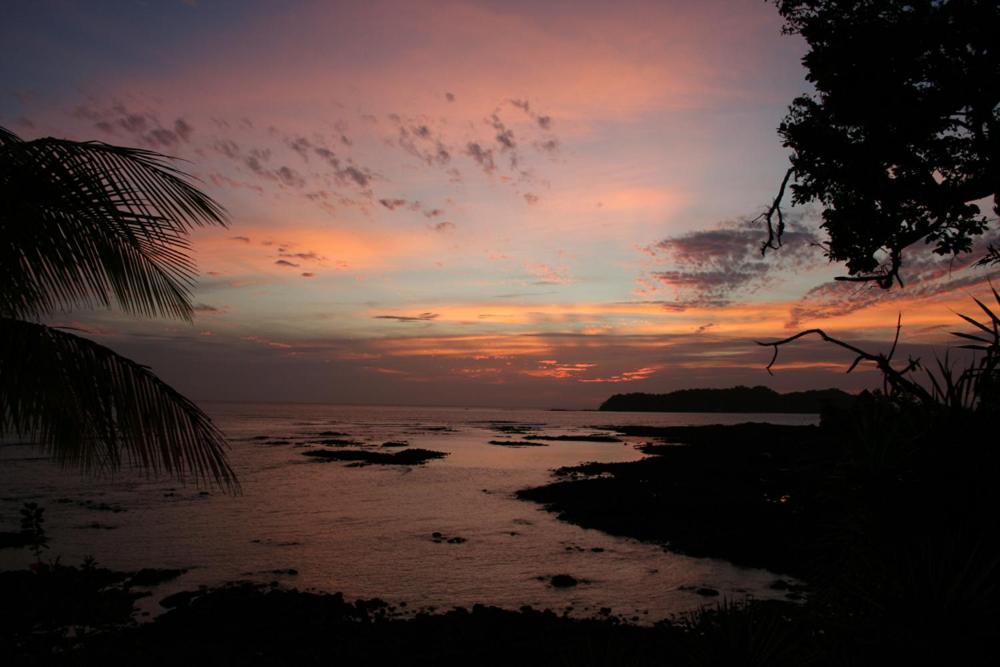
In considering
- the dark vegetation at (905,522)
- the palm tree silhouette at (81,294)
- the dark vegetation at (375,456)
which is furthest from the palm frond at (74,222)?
the dark vegetation at (375,456)

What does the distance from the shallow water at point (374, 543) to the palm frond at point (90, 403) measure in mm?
9325

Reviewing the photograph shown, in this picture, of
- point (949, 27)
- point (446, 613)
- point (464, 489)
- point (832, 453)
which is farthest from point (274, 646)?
point (464, 489)

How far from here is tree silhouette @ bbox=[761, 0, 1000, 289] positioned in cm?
579

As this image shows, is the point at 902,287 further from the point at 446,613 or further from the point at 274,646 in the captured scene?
the point at 274,646

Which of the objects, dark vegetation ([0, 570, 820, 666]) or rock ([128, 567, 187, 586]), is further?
rock ([128, 567, 187, 586])

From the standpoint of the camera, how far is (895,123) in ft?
20.8

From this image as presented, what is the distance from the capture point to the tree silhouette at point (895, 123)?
579 cm

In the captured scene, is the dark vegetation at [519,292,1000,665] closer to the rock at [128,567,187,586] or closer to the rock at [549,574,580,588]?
the rock at [549,574,580,588]

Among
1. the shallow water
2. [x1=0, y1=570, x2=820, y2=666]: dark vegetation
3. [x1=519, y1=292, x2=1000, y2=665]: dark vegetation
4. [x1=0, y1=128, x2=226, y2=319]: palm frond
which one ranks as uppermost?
[x1=0, y1=128, x2=226, y2=319]: palm frond

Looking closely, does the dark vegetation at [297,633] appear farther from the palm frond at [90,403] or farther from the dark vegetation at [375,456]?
the dark vegetation at [375,456]

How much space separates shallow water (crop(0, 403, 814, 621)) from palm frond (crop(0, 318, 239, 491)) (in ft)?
30.6

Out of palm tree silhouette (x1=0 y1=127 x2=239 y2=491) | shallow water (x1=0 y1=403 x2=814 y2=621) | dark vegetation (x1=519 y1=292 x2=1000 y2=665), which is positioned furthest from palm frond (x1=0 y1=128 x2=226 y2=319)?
shallow water (x1=0 y1=403 x2=814 y2=621)

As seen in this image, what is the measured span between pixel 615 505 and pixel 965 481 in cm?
2229

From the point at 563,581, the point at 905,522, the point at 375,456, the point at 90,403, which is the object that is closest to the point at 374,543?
the point at 563,581
